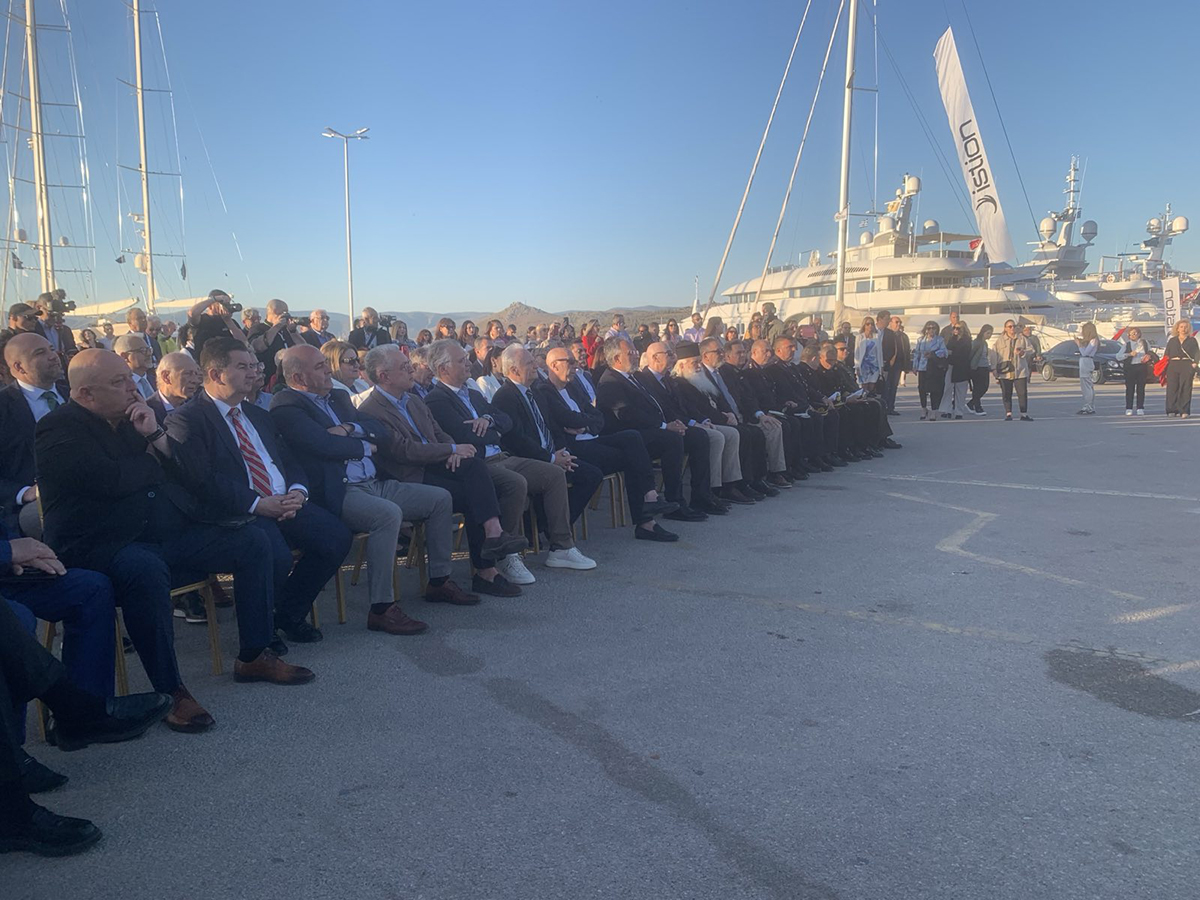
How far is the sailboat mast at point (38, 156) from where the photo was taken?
21.6 m

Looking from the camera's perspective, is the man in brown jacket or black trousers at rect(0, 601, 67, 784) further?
the man in brown jacket

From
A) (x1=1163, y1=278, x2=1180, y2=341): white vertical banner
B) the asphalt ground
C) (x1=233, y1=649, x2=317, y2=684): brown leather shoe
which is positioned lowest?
the asphalt ground

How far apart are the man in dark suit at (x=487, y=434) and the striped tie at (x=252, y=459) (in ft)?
5.34

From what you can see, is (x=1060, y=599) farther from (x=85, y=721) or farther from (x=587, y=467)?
(x=85, y=721)

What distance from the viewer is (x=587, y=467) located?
6.63 m

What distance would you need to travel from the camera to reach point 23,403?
484cm

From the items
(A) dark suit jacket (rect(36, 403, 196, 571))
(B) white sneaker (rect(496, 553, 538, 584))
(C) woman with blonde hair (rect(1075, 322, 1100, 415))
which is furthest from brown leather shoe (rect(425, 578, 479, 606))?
(C) woman with blonde hair (rect(1075, 322, 1100, 415))

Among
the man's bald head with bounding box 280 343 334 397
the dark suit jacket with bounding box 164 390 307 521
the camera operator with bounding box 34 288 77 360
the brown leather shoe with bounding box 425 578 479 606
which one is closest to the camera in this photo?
the dark suit jacket with bounding box 164 390 307 521

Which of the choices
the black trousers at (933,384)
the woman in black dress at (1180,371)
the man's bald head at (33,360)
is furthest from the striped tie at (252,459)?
the woman in black dress at (1180,371)

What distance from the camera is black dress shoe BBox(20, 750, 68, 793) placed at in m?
2.97

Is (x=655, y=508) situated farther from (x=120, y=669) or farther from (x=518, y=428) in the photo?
(x=120, y=669)

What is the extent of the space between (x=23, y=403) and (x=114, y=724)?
2459 mm

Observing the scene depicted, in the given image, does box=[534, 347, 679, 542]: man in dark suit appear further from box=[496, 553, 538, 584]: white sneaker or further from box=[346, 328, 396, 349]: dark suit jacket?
box=[346, 328, 396, 349]: dark suit jacket

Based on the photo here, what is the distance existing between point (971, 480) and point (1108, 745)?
6359 mm
